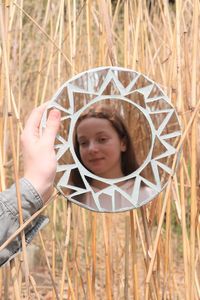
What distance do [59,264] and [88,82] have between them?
1.43 meters

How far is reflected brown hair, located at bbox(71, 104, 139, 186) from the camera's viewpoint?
0.75 metres

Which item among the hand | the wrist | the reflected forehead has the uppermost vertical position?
the reflected forehead

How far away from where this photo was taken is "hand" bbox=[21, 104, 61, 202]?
63 cm

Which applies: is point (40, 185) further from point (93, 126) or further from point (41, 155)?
point (93, 126)

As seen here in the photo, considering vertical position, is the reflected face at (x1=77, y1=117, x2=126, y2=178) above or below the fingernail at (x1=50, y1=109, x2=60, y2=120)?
below

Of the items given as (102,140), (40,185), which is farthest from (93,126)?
(40,185)

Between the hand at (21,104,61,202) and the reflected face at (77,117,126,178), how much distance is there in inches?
2.7

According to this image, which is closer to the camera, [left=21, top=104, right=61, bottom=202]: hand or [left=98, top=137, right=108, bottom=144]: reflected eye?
[left=21, top=104, right=61, bottom=202]: hand

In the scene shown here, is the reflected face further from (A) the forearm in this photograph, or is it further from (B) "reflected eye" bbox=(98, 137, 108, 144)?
(A) the forearm

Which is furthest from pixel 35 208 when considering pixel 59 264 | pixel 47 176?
pixel 59 264

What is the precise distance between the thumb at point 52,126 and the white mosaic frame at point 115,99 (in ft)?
0.17

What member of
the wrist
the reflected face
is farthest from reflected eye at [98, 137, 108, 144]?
the wrist

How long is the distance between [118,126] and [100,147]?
0.04 meters

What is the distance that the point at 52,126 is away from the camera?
668 millimetres
